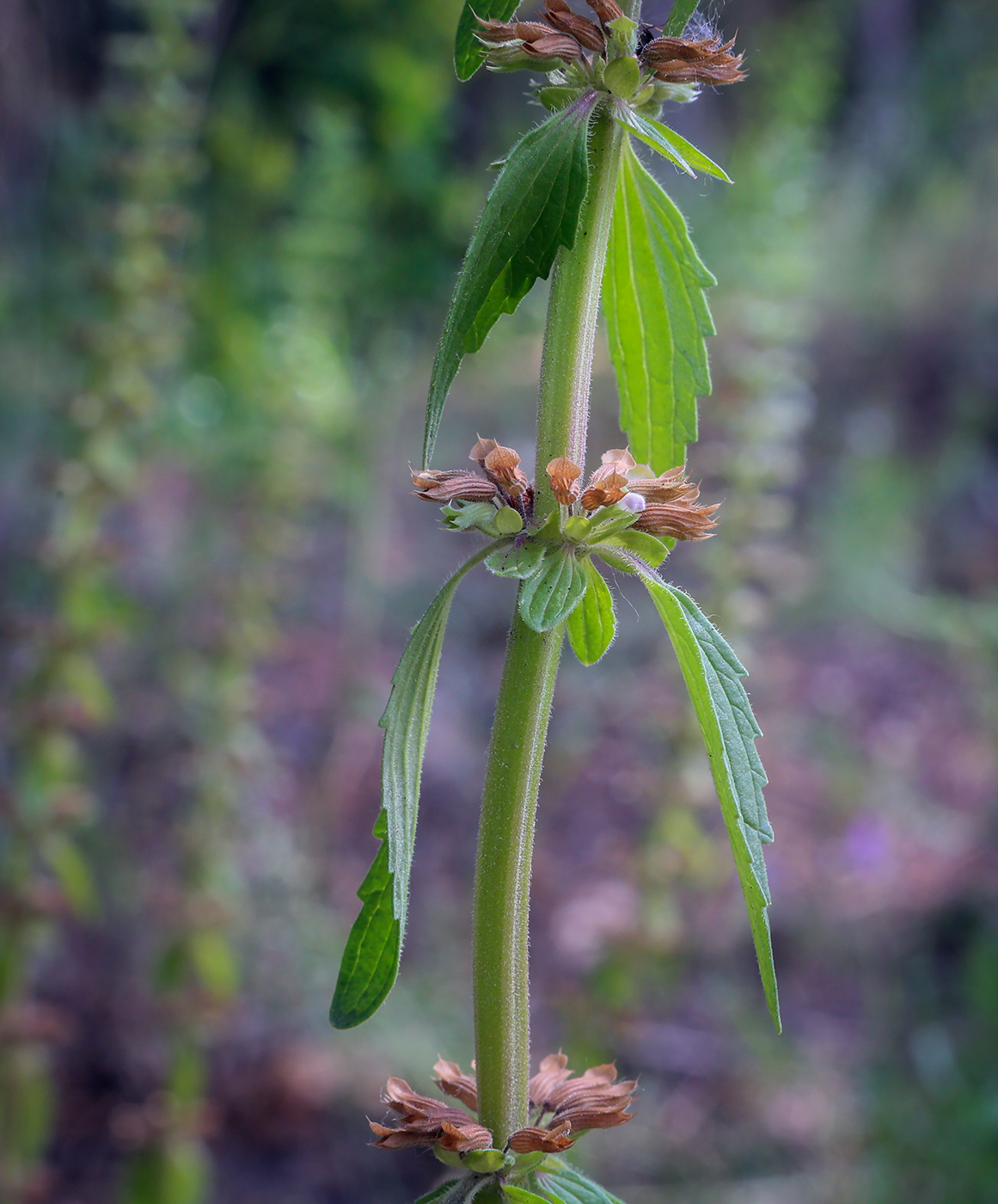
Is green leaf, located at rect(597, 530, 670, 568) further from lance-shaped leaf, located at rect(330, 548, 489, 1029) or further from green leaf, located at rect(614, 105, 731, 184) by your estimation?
green leaf, located at rect(614, 105, 731, 184)

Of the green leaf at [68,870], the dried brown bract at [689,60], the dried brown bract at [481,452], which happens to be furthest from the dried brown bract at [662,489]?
the green leaf at [68,870]

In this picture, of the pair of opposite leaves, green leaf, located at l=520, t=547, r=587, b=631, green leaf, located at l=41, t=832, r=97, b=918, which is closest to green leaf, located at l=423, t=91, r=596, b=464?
the pair of opposite leaves

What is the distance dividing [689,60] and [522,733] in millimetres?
460

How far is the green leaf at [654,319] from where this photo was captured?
79 centimetres

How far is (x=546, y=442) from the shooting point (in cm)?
70

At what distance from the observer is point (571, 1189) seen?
72 cm

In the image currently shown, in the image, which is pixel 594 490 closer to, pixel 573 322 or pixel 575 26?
pixel 573 322

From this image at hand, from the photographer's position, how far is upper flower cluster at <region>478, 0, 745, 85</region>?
2.20 ft

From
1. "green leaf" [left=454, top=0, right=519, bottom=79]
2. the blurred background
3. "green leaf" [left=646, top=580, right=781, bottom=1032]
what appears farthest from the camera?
the blurred background

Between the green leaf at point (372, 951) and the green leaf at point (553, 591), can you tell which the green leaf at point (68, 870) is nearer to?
the green leaf at point (372, 951)

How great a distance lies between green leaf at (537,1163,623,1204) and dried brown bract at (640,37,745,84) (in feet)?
2.48

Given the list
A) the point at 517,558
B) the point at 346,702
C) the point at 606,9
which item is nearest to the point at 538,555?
the point at 517,558

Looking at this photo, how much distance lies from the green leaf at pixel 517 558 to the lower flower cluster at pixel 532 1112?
35 cm

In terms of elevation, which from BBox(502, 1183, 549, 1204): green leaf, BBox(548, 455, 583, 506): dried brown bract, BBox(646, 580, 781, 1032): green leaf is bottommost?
BBox(502, 1183, 549, 1204): green leaf
